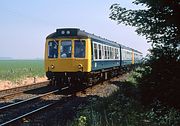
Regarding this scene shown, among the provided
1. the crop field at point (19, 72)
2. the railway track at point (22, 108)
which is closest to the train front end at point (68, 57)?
the railway track at point (22, 108)

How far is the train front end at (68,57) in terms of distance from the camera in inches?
827

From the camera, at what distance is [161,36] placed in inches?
505

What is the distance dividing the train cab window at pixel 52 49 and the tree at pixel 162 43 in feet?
28.6

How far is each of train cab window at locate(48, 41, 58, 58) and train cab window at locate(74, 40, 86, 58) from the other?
3.44 feet

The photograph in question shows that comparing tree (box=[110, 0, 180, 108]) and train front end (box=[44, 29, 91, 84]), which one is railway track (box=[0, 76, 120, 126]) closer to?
train front end (box=[44, 29, 91, 84])

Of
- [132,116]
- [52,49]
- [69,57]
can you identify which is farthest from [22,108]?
[52,49]

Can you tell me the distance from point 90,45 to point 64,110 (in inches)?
289

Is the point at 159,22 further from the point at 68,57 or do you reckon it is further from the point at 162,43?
the point at 68,57

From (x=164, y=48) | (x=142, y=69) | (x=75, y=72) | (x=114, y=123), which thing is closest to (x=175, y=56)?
(x=164, y=48)

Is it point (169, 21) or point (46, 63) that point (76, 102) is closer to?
point (46, 63)

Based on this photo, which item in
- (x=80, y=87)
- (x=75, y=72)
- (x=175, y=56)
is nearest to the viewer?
(x=175, y=56)

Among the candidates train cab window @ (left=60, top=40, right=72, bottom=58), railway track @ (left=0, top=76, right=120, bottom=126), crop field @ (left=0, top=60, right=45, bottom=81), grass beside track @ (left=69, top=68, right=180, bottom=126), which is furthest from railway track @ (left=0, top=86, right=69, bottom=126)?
crop field @ (left=0, top=60, right=45, bottom=81)

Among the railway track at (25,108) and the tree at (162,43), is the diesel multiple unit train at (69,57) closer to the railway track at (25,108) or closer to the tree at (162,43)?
Result: the railway track at (25,108)

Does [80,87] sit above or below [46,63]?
below
